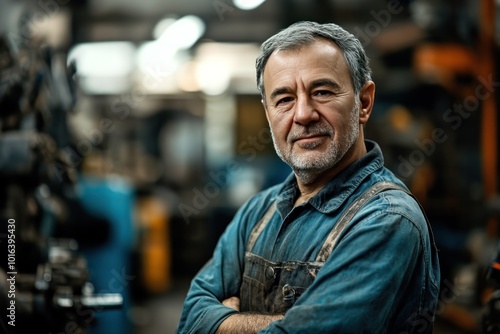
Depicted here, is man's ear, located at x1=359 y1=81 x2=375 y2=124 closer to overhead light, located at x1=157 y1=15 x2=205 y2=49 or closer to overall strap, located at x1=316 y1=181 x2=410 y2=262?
overall strap, located at x1=316 y1=181 x2=410 y2=262

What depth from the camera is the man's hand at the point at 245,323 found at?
1.98 m

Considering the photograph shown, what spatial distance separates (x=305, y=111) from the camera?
204 cm

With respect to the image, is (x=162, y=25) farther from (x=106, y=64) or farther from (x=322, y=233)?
(x=322, y=233)

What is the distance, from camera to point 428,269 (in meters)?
1.92

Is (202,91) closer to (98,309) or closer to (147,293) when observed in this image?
(147,293)

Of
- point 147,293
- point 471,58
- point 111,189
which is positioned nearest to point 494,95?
point 471,58

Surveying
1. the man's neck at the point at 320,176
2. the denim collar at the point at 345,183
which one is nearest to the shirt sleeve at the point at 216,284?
the man's neck at the point at 320,176

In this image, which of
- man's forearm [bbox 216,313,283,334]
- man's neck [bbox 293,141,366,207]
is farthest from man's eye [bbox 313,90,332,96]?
man's forearm [bbox 216,313,283,334]

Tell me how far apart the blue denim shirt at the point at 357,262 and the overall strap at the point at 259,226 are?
0.03m

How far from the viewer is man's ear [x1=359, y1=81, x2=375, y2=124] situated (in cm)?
217

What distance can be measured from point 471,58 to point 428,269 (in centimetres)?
563

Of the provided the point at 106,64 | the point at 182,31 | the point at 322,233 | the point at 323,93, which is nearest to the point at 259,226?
the point at 322,233

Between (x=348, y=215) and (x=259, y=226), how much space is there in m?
0.45

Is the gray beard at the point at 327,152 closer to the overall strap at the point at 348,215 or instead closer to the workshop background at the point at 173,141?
the overall strap at the point at 348,215
